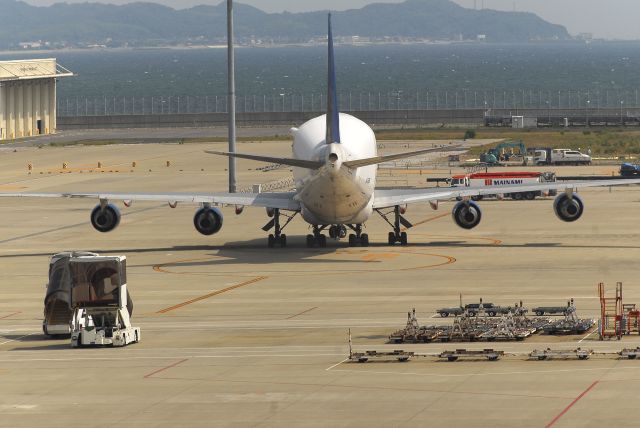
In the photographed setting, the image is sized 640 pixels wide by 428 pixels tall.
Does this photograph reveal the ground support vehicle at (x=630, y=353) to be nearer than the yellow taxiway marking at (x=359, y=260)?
Yes

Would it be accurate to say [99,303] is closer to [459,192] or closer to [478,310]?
[478,310]

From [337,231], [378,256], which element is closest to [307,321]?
[378,256]

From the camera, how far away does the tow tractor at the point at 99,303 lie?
4941 centimetres

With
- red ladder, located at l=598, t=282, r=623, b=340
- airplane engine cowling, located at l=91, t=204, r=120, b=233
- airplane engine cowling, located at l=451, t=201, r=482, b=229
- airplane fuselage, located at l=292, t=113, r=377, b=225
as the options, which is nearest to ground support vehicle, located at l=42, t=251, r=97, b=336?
red ladder, located at l=598, t=282, r=623, b=340

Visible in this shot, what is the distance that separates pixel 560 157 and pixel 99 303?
9572 cm

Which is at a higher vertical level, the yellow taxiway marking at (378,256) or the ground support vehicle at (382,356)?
the yellow taxiway marking at (378,256)

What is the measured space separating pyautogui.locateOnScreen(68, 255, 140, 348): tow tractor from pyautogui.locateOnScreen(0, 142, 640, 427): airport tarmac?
2.81 feet

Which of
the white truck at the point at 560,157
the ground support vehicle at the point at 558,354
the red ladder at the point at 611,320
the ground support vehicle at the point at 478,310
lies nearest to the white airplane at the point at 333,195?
the ground support vehicle at the point at 478,310

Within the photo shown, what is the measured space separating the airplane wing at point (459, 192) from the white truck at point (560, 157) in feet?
210

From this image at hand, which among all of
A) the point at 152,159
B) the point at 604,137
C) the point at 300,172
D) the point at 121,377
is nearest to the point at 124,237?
the point at 300,172

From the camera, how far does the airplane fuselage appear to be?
223ft

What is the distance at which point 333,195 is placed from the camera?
6950cm

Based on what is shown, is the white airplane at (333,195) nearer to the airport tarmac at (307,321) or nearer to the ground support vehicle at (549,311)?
the airport tarmac at (307,321)

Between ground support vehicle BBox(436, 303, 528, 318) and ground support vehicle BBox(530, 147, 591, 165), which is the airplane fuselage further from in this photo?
ground support vehicle BBox(530, 147, 591, 165)
